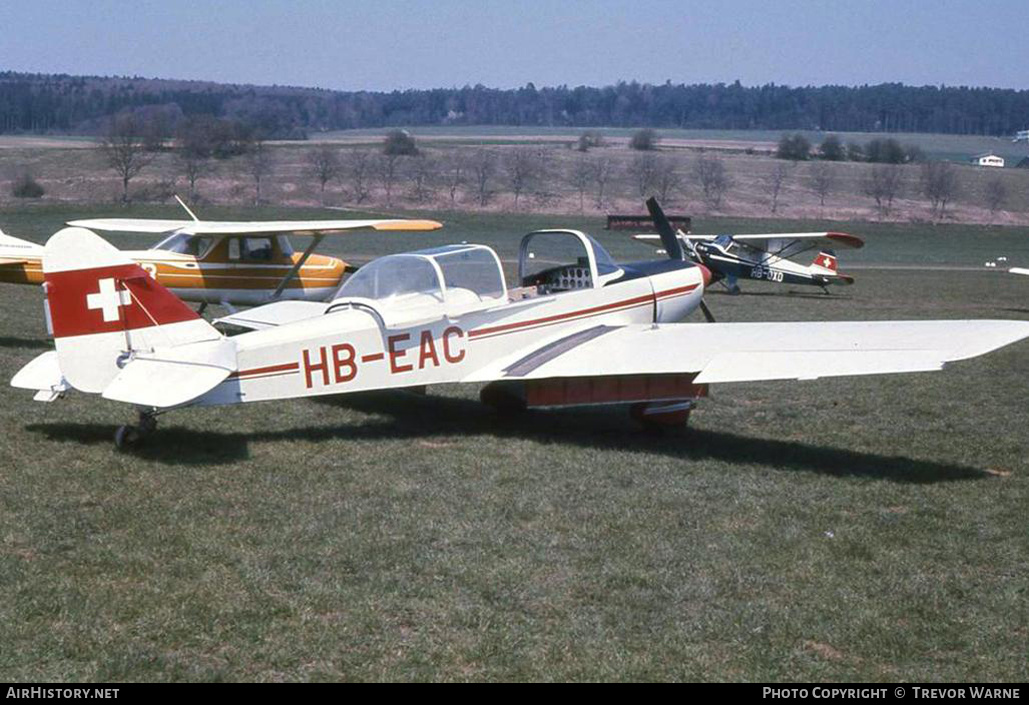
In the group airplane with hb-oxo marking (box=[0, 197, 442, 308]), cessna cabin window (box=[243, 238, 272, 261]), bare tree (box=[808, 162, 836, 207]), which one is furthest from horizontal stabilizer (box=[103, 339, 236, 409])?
bare tree (box=[808, 162, 836, 207])

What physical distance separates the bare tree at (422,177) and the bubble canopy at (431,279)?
5809 cm

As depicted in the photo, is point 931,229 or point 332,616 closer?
point 332,616

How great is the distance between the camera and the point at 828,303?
81.3 feet

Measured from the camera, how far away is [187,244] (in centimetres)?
1595

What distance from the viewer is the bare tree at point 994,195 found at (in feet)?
241

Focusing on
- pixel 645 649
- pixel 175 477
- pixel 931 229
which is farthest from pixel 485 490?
pixel 931 229

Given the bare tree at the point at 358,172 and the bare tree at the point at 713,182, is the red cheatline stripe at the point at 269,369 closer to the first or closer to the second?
the bare tree at the point at 358,172

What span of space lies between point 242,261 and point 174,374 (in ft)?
28.0

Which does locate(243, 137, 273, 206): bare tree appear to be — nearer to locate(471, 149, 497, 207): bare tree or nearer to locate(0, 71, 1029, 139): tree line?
locate(471, 149, 497, 207): bare tree

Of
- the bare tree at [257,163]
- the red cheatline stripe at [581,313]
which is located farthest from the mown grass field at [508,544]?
the bare tree at [257,163]

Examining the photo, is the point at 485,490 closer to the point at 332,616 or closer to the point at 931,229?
the point at 332,616

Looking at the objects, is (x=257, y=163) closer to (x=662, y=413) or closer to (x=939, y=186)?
(x=939, y=186)

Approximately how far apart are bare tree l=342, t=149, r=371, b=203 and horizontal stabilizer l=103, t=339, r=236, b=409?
5896 centimetres

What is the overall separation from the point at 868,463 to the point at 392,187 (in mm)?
64666
